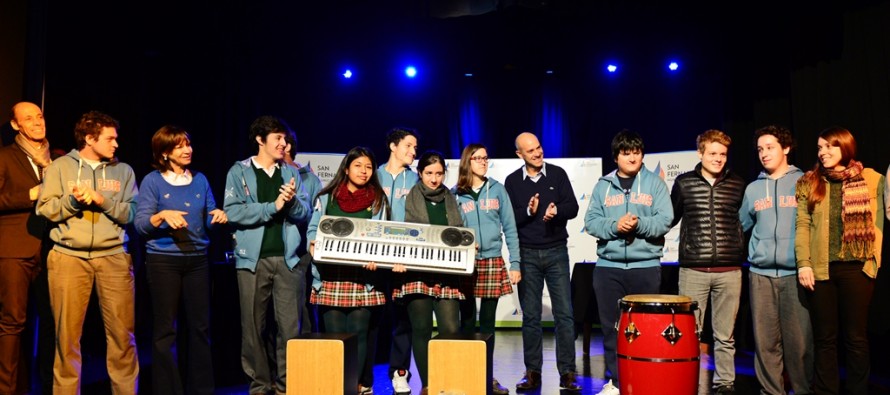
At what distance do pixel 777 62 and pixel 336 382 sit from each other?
5836mm

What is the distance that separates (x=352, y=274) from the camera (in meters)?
4.29

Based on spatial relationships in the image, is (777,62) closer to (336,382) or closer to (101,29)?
(336,382)

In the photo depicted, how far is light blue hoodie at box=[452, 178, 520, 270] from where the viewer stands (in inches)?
183

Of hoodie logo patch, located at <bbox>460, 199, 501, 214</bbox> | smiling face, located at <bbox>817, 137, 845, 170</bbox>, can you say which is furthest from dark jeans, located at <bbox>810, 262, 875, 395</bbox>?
hoodie logo patch, located at <bbox>460, 199, 501, 214</bbox>

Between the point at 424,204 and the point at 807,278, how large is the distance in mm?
2306

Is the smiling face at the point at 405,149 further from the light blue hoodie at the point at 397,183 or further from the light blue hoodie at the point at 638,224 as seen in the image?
the light blue hoodie at the point at 638,224

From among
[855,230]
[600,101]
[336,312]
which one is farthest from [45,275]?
[600,101]

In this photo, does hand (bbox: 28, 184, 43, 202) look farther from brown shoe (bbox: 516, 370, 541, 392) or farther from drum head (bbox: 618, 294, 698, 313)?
drum head (bbox: 618, 294, 698, 313)

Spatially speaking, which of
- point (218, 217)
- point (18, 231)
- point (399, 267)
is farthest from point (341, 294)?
point (18, 231)

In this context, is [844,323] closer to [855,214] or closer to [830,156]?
[855,214]

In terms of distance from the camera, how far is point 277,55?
27.2ft

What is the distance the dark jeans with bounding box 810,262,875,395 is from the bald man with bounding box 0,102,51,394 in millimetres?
4750

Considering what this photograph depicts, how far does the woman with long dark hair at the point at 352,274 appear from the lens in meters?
4.26

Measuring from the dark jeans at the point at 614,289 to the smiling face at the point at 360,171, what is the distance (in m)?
1.63
